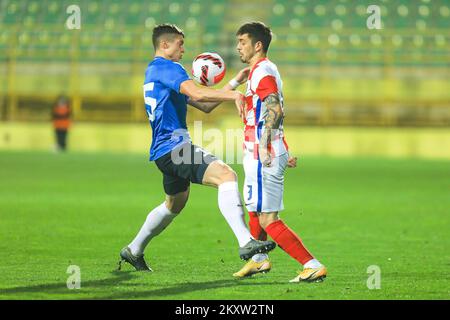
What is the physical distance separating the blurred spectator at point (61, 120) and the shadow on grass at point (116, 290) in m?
23.3

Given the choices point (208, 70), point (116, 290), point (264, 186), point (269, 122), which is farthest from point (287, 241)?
point (208, 70)

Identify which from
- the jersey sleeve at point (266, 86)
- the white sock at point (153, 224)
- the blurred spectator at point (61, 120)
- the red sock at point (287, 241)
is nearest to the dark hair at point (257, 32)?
the jersey sleeve at point (266, 86)

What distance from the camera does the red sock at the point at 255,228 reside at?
814cm

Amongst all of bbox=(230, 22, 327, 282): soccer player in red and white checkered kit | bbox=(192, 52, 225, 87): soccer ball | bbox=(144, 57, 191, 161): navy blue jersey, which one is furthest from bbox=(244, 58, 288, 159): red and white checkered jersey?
bbox=(192, 52, 225, 87): soccer ball

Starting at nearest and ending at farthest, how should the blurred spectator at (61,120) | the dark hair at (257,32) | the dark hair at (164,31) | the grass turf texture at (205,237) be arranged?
the grass turf texture at (205,237) < the dark hair at (257,32) < the dark hair at (164,31) < the blurred spectator at (61,120)

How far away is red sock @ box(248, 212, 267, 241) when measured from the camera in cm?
814

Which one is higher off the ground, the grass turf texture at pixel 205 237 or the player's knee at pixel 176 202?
the player's knee at pixel 176 202

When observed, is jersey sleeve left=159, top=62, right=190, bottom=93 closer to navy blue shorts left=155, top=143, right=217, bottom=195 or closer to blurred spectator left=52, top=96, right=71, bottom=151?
navy blue shorts left=155, top=143, right=217, bottom=195

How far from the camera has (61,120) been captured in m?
30.9

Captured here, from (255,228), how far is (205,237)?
317 cm

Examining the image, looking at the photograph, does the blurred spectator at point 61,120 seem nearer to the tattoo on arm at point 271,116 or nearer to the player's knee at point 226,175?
the player's knee at point 226,175

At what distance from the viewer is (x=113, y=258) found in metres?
9.38
